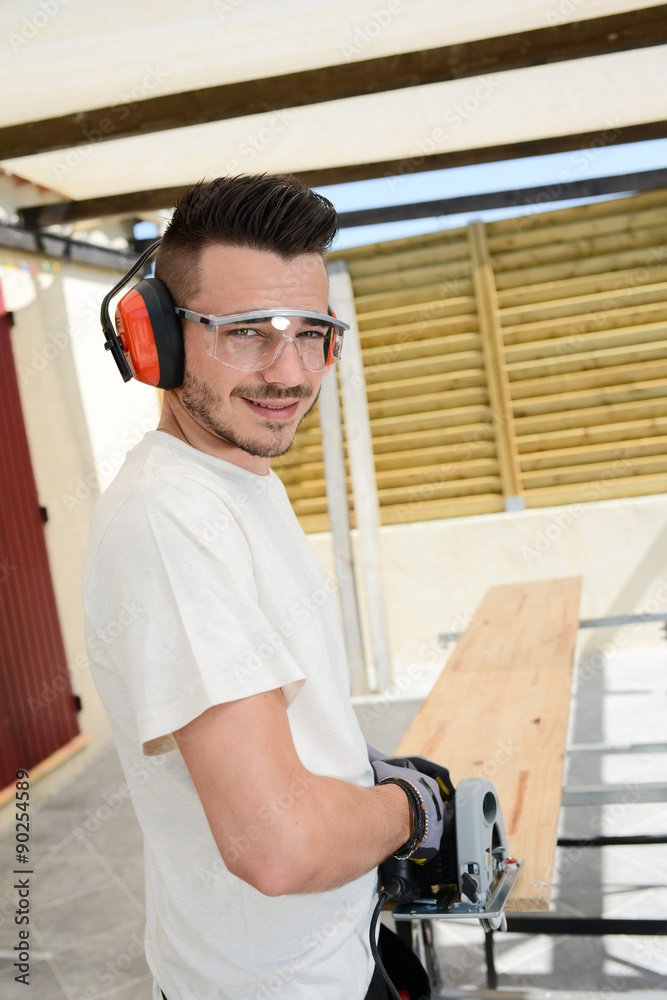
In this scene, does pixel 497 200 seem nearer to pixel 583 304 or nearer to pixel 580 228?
pixel 580 228

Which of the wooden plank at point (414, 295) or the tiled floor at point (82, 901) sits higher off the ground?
the wooden plank at point (414, 295)

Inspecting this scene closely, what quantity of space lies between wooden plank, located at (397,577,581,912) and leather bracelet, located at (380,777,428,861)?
62 centimetres

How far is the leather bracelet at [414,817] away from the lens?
3.97 ft

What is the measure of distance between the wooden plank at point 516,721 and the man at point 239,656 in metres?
0.76

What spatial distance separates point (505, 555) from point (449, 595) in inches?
22.5

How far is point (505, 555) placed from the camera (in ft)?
22.0

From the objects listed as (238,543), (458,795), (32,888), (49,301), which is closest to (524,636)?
(458,795)

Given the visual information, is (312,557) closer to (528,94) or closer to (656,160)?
(528,94)

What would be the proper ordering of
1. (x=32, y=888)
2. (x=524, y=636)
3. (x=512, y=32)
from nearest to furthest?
(x=512, y=32) → (x=524, y=636) → (x=32, y=888)

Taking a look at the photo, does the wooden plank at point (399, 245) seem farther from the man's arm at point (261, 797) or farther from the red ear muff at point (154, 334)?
the man's arm at point (261, 797)

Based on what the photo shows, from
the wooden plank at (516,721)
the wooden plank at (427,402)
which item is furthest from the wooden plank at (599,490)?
the wooden plank at (516,721)

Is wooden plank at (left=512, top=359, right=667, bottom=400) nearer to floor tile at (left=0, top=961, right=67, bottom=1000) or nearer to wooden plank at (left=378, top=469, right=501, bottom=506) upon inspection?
wooden plank at (left=378, top=469, right=501, bottom=506)

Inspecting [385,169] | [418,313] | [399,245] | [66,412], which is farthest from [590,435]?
[66,412]

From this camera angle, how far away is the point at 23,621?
5070 mm
